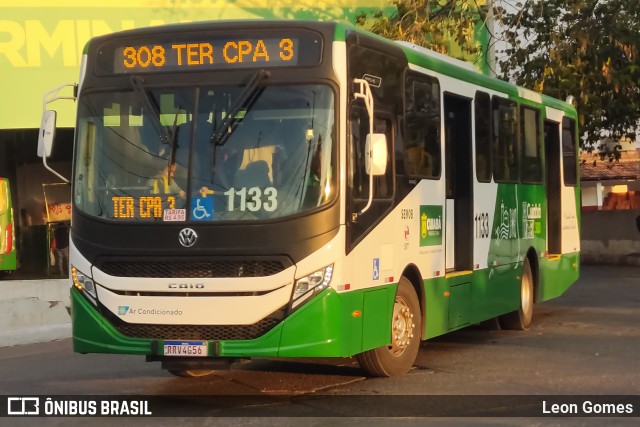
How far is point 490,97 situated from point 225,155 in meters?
5.20

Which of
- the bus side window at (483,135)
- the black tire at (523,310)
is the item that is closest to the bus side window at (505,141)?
the bus side window at (483,135)

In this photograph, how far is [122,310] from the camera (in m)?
9.61

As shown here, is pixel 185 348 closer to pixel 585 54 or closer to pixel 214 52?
pixel 214 52

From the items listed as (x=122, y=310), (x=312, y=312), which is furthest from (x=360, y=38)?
(x=122, y=310)

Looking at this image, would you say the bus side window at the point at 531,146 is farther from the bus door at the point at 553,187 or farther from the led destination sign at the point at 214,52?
the led destination sign at the point at 214,52

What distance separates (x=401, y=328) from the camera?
10.9m

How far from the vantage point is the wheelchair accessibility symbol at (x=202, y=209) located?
9453 mm

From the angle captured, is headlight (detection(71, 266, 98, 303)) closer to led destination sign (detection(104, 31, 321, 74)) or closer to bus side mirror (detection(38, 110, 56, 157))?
bus side mirror (detection(38, 110, 56, 157))

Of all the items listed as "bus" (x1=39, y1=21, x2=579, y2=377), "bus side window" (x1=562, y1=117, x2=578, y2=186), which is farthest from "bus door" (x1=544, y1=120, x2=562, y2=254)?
"bus" (x1=39, y1=21, x2=579, y2=377)

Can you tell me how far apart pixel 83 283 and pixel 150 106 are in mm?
1603

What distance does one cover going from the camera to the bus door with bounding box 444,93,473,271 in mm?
12750

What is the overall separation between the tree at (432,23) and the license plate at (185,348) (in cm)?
1453

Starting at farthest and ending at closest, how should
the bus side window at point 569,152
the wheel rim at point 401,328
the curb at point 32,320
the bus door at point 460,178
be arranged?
the bus side window at point 569,152
the curb at point 32,320
the bus door at point 460,178
the wheel rim at point 401,328

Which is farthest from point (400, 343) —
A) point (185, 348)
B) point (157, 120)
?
Result: point (157, 120)
